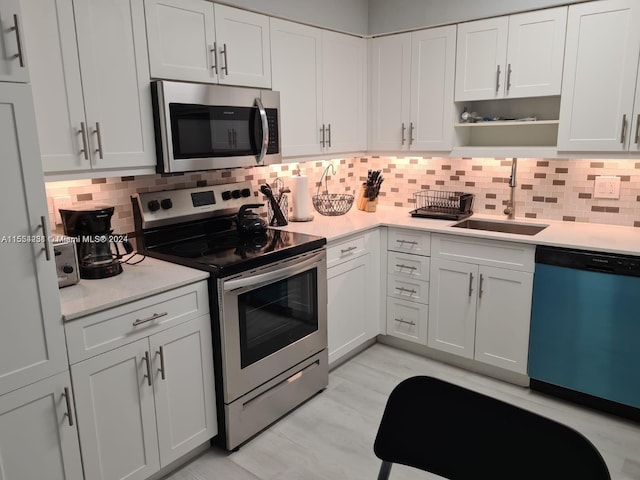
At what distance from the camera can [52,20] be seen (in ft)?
5.90

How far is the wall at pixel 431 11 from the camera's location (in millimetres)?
2754

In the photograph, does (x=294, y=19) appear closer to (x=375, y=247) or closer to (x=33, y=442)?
(x=375, y=247)

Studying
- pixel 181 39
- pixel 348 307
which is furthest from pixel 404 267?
pixel 181 39

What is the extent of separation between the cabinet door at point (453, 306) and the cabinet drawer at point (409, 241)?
4.1 inches

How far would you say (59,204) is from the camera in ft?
7.10

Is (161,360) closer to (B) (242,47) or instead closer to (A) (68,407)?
(A) (68,407)

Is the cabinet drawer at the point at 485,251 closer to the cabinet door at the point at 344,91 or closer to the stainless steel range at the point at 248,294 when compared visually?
the stainless steel range at the point at 248,294

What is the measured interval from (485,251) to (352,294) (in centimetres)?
85

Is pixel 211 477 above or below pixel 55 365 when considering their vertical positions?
below

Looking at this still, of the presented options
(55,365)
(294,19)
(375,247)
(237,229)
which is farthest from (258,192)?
(55,365)

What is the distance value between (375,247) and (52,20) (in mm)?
2155

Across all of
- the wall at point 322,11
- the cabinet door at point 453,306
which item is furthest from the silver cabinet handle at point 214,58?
the cabinet door at point 453,306

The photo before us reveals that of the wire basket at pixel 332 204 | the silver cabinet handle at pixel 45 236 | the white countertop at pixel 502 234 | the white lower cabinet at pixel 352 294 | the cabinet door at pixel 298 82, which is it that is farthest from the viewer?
the wire basket at pixel 332 204

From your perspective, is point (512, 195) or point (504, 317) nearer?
point (504, 317)
